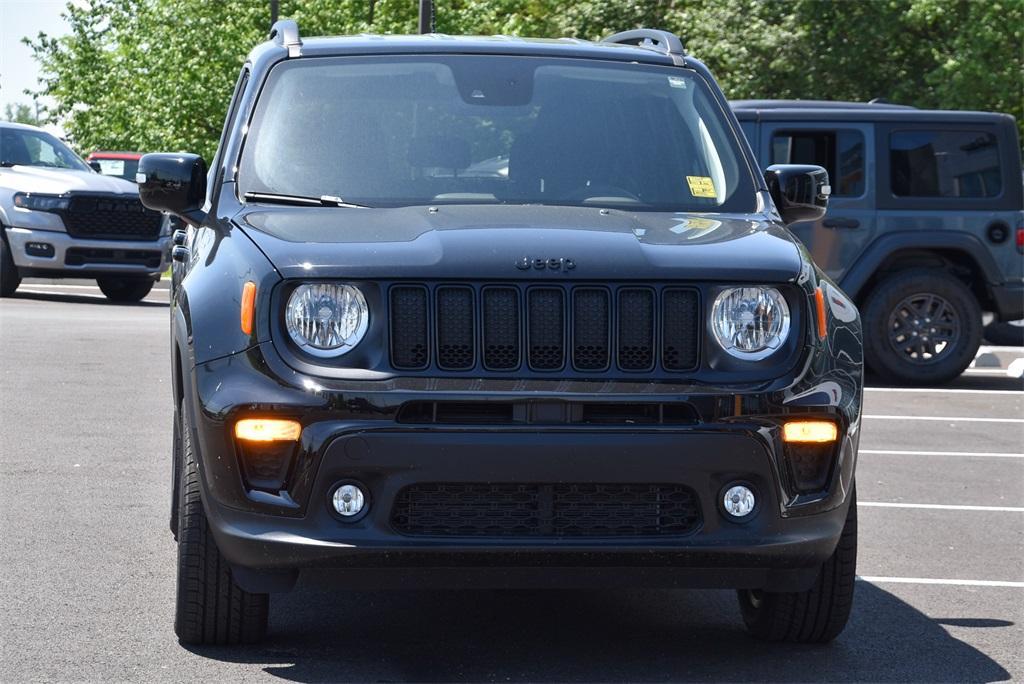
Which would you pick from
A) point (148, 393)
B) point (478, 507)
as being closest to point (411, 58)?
point (478, 507)

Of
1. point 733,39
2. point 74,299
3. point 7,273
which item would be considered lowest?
point 74,299

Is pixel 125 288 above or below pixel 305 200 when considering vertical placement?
below

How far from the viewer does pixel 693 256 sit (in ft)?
15.8

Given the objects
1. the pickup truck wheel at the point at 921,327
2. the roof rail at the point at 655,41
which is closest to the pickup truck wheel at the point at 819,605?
the roof rail at the point at 655,41

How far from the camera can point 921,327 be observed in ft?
47.8

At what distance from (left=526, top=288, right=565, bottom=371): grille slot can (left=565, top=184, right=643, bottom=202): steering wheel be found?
100 centimetres

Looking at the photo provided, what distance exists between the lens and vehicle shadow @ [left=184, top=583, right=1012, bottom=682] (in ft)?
16.5

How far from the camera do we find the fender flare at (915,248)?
47.0ft

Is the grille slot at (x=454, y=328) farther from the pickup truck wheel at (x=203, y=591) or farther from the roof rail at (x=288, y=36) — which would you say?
the roof rail at (x=288, y=36)

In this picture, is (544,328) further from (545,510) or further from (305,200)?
(305,200)

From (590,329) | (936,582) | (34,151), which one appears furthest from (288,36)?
(34,151)

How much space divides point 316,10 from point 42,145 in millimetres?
20446

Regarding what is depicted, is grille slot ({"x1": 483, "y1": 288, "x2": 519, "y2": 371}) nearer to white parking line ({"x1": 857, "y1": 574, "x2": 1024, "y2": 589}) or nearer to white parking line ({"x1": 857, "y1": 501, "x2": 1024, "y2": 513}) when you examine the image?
white parking line ({"x1": 857, "y1": 574, "x2": 1024, "y2": 589})

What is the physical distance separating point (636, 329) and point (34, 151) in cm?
1737
